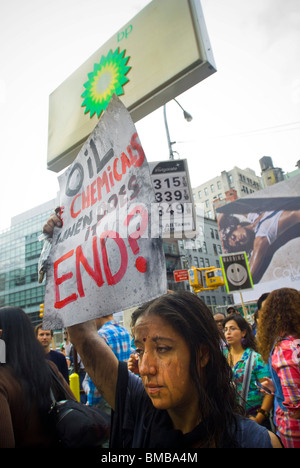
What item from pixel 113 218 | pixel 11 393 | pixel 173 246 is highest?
pixel 173 246

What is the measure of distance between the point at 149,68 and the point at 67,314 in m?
1.61

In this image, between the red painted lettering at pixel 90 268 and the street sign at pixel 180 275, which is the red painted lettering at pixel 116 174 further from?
the street sign at pixel 180 275

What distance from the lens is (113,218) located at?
118 cm

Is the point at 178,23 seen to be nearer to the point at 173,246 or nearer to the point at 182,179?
the point at 182,179

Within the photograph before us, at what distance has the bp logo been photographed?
211 centimetres

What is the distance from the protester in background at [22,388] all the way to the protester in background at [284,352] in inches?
59.1

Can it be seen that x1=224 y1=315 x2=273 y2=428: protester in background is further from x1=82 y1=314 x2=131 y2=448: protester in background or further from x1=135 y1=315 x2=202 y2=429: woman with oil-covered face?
x1=135 y1=315 x2=202 y2=429: woman with oil-covered face

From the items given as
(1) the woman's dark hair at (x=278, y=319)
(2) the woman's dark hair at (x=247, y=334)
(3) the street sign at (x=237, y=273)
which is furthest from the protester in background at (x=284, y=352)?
(3) the street sign at (x=237, y=273)

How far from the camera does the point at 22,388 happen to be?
1.47 metres

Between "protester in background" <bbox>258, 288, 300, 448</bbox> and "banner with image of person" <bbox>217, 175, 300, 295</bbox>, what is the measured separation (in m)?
24.0

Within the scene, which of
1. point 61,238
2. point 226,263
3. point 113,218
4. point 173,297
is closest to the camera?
point 113,218

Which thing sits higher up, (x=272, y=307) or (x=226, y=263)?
(x=226, y=263)

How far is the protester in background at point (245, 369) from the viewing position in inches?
112
